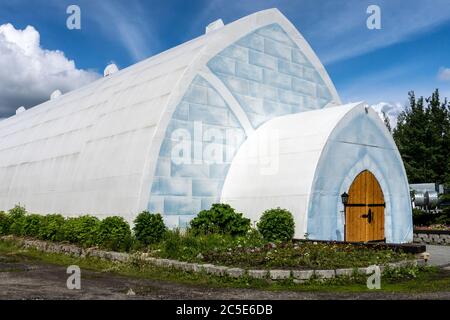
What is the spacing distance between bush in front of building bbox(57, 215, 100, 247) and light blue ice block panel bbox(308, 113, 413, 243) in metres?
7.92

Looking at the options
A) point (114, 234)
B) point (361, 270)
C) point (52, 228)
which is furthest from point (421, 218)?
point (52, 228)

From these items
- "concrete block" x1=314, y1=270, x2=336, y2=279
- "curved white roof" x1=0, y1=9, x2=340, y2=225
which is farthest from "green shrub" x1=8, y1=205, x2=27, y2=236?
"concrete block" x1=314, y1=270, x2=336, y2=279

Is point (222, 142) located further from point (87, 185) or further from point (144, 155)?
point (87, 185)

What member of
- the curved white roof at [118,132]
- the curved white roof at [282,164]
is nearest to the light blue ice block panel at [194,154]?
the curved white roof at [118,132]

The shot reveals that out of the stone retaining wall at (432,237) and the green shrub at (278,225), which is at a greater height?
the green shrub at (278,225)

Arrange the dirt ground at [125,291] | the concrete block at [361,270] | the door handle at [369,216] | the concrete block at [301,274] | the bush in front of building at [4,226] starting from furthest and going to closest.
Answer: the bush in front of building at [4,226], the door handle at [369,216], the concrete block at [361,270], the concrete block at [301,274], the dirt ground at [125,291]

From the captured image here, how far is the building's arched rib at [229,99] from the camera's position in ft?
69.7

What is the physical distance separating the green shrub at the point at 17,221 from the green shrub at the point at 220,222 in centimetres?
933

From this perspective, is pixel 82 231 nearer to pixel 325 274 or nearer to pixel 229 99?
pixel 229 99

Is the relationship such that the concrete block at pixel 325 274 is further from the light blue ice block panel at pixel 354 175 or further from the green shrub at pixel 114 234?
the green shrub at pixel 114 234

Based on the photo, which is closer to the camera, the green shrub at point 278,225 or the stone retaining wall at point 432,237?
the green shrub at point 278,225

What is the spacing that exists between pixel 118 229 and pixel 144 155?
3.13 metres
